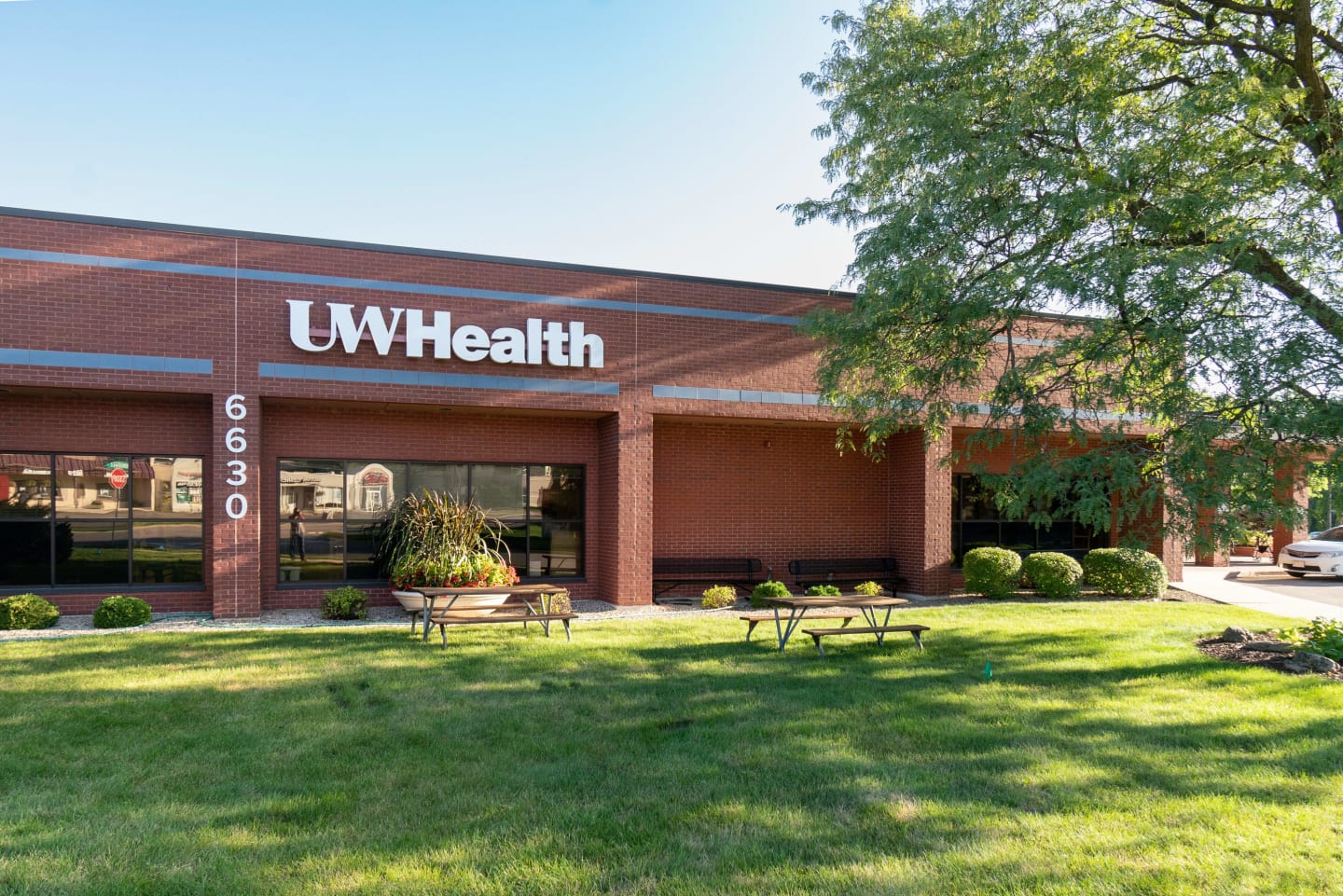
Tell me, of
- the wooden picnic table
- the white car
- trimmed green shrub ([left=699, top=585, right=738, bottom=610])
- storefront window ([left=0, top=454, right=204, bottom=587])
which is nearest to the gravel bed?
trimmed green shrub ([left=699, top=585, right=738, bottom=610])

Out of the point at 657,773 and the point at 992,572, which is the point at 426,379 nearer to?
the point at 657,773

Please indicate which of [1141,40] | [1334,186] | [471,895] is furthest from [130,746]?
[1141,40]

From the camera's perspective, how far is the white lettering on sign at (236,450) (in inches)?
540

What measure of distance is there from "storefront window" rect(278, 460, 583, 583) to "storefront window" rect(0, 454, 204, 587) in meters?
1.56

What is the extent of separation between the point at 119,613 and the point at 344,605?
3080 mm

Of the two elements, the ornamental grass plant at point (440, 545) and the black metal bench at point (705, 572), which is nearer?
the ornamental grass plant at point (440, 545)

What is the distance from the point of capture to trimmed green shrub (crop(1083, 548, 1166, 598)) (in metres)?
17.3

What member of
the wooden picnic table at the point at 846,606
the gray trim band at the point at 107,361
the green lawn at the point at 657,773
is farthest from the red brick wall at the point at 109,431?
the wooden picnic table at the point at 846,606

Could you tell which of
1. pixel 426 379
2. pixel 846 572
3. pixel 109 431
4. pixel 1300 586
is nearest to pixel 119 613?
pixel 109 431

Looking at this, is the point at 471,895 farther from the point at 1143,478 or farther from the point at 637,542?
the point at 637,542

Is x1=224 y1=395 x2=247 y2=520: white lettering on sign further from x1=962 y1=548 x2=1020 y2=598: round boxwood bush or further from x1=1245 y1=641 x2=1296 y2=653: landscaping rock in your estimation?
x1=1245 y1=641 x2=1296 y2=653: landscaping rock

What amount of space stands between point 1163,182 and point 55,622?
16.2 meters

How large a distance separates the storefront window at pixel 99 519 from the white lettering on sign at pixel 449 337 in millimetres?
3217

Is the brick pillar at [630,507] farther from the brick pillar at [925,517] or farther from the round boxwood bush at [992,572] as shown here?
the round boxwood bush at [992,572]
